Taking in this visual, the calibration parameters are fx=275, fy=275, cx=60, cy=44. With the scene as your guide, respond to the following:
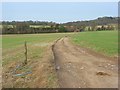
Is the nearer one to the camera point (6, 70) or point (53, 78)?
point (53, 78)

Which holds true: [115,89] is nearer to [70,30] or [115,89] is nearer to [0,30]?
[0,30]

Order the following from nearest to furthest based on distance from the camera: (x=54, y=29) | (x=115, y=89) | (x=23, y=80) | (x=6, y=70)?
(x=115, y=89) → (x=23, y=80) → (x=6, y=70) → (x=54, y=29)

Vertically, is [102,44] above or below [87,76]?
above

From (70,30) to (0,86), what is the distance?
106991 mm

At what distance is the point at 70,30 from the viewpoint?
118062mm

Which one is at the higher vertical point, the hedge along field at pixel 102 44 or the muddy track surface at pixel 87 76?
the hedge along field at pixel 102 44

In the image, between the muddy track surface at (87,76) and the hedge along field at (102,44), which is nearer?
the muddy track surface at (87,76)

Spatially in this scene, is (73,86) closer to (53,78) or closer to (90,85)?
(90,85)

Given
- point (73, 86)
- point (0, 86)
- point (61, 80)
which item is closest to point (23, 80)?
point (0, 86)

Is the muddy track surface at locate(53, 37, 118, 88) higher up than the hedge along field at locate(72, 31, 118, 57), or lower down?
lower down

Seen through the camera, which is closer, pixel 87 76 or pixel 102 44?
pixel 87 76

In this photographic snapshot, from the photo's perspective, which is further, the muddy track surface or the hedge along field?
the hedge along field

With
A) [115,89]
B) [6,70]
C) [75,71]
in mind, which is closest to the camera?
[115,89]

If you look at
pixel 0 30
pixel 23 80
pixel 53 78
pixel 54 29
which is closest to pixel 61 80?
pixel 53 78
